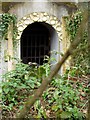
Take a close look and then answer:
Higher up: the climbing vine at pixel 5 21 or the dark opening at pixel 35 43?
the climbing vine at pixel 5 21

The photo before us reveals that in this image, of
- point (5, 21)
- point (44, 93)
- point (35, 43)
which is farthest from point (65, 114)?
point (35, 43)

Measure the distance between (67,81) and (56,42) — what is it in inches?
130

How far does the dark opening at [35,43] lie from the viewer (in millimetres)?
7891

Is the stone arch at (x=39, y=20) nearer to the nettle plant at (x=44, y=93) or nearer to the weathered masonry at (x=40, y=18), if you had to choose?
the weathered masonry at (x=40, y=18)

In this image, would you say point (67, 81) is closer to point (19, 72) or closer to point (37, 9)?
point (19, 72)

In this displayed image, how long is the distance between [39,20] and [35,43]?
0.99 metres

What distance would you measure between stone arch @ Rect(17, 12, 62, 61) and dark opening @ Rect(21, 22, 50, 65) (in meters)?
0.75

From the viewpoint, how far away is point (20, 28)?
Answer: 6.90 metres

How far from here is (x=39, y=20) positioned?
7.05m

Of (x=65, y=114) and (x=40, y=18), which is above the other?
(x=40, y=18)

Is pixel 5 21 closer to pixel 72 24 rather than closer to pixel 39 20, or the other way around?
pixel 39 20

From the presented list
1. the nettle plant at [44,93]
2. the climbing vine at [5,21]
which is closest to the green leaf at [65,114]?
the nettle plant at [44,93]

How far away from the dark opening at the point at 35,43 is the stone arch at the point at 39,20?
29.5 inches

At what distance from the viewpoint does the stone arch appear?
690 cm
